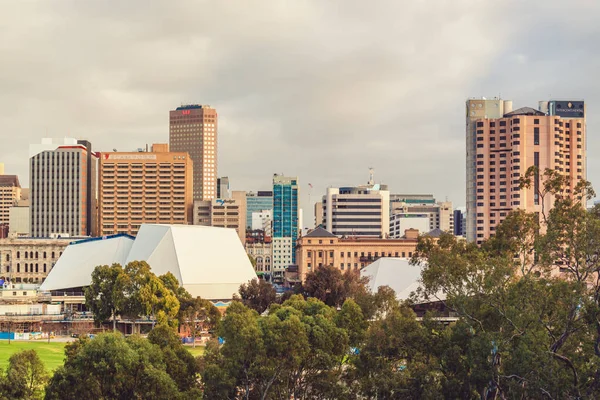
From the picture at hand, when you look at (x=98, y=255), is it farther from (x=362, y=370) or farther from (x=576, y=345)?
(x=576, y=345)

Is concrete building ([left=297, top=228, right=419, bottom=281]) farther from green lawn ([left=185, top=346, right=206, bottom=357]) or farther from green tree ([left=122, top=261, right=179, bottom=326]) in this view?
green tree ([left=122, top=261, right=179, bottom=326])

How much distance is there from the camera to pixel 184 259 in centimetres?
14000

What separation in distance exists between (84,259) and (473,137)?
88576 millimetres

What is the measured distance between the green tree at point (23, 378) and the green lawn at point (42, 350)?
29.0m

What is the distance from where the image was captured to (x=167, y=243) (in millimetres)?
141875

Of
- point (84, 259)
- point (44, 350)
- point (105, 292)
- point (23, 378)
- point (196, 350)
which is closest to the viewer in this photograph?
point (23, 378)

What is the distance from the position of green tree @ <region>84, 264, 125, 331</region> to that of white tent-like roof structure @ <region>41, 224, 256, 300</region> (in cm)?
3259

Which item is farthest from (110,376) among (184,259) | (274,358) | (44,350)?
(184,259)

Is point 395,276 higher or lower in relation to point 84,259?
lower

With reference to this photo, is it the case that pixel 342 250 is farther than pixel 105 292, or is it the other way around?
pixel 342 250

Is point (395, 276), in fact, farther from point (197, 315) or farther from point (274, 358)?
point (274, 358)

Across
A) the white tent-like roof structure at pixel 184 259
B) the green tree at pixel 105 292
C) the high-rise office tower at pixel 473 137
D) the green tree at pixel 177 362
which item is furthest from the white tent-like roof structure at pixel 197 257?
the green tree at pixel 177 362

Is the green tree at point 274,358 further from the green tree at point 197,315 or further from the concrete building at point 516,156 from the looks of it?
the concrete building at point 516,156

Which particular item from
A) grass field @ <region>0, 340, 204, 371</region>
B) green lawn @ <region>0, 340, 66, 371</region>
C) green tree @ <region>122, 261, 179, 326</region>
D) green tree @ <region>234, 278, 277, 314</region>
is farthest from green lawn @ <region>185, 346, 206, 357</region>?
green tree @ <region>234, 278, 277, 314</region>
